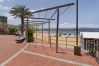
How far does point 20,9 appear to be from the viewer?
63344 millimetres

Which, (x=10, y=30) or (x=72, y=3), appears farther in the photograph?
(x=10, y=30)

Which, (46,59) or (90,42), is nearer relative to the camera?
(46,59)

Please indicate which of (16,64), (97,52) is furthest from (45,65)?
(97,52)

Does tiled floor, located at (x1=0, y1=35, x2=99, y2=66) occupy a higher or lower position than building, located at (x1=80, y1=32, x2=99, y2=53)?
lower

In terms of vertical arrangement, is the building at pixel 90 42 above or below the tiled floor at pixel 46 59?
above

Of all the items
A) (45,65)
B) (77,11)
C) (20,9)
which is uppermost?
(20,9)

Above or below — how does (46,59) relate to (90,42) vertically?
below

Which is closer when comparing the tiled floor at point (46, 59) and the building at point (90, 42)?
the tiled floor at point (46, 59)

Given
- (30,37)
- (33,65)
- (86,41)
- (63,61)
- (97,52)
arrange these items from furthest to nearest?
(30,37), (86,41), (97,52), (63,61), (33,65)

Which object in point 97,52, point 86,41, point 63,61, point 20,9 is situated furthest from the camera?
point 20,9

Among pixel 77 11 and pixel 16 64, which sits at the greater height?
pixel 77 11

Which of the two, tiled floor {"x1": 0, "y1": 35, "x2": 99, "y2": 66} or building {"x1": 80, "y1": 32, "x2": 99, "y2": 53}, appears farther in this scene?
building {"x1": 80, "y1": 32, "x2": 99, "y2": 53}

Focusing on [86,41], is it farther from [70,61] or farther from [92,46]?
[70,61]

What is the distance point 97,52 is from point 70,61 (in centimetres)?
413
